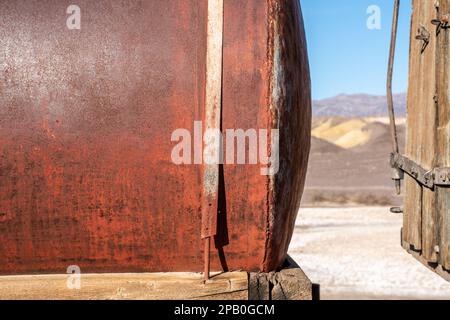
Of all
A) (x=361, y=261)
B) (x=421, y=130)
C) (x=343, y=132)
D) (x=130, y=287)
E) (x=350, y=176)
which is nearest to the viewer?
(x=130, y=287)

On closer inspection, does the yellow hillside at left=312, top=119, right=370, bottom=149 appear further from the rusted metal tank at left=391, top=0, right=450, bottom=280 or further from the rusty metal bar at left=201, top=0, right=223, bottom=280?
the rusty metal bar at left=201, top=0, right=223, bottom=280

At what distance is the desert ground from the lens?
877 centimetres

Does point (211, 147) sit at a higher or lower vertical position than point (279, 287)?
higher

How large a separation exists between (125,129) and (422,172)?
76.8 inches

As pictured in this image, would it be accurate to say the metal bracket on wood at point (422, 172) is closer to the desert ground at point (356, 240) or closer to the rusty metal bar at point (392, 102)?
the rusty metal bar at point (392, 102)

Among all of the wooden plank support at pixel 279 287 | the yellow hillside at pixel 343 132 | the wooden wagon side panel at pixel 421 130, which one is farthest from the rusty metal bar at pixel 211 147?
the yellow hillside at pixel 343 132

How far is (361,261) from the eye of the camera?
34.3 ft

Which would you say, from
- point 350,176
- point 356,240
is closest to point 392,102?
point 356,240

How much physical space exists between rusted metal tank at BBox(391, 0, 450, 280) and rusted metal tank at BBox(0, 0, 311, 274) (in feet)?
4.12

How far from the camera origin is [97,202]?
7.97 feet

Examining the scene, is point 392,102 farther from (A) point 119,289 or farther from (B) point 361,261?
(B) point 361,261

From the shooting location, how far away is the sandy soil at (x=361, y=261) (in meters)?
8.54
